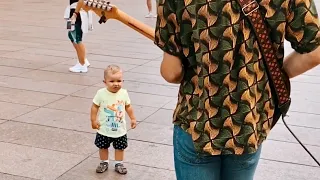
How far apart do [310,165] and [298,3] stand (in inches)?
118

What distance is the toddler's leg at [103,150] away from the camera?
4.13 m

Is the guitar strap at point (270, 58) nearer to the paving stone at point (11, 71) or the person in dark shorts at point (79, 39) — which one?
the person in dark shorts at point (79, 39)

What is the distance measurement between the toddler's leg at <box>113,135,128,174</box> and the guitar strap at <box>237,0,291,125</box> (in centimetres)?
222

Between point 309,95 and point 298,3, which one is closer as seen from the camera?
point 298,3

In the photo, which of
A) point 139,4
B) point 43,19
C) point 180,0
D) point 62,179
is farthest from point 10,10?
point 180,0

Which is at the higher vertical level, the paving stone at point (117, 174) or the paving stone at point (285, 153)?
the paving stone at point (117, 174)

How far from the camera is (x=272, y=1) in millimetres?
1855

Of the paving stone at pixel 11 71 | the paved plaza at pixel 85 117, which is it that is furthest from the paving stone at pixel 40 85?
the paving stone at pixel 11 71

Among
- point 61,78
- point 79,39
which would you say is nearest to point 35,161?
point 61,78

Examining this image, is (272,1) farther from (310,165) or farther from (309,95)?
(309,95)

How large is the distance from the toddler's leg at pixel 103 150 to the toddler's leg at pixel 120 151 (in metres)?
0.07

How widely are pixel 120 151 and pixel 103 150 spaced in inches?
5.6

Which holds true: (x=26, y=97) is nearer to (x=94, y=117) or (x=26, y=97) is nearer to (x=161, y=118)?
(x=161, y=118)

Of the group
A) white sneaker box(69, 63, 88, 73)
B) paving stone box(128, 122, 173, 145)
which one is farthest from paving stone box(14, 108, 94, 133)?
white sneaker box(69, 63, 88, 73)
